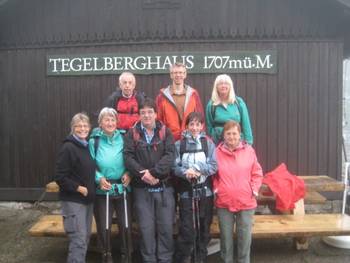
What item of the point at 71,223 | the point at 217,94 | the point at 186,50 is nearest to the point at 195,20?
the point at 186,50

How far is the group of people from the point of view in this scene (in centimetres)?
444

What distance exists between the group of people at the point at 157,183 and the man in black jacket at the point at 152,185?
11 millimetres

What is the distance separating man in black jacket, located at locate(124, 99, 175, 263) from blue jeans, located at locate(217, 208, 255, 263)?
572 mm

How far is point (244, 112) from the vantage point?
4.98 meters

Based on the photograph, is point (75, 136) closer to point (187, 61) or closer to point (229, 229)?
point (229, 229)

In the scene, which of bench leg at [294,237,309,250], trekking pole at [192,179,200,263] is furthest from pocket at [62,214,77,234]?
bench leg at [294,237,309,250]

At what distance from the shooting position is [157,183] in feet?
14.9

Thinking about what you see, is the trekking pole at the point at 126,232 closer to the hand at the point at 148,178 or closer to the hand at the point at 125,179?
the hand at the point at 125,179

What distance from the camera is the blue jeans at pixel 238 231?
4.55 m

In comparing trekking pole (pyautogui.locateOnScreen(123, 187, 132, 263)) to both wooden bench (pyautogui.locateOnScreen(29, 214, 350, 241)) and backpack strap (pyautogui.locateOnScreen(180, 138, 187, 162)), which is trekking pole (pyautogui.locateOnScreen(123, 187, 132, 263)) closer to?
wooden bench (pyautogui.locateOnScreen(29, 214, 350, 241))

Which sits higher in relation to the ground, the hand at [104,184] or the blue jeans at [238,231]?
the hand at [104,184]

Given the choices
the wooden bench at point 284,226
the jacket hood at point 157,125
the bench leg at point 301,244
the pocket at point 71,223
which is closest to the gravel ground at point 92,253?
the bench leg at point 301,244

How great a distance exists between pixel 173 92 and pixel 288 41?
3.49 meters

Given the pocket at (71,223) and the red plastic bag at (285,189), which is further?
the red plastic bag at (285,189)
